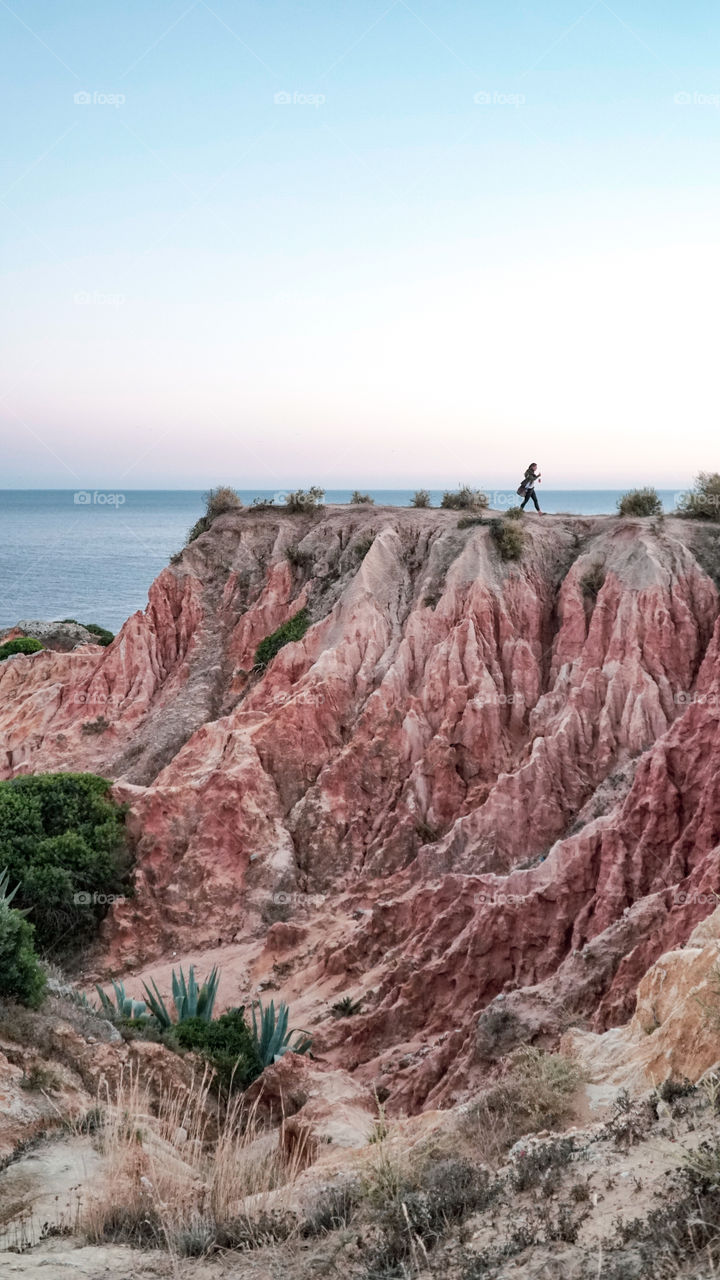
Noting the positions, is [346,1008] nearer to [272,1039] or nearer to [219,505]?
[272,1039]

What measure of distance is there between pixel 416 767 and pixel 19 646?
23.3 metres

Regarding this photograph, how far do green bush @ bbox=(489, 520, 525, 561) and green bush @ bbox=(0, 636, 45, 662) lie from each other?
69.3 ft

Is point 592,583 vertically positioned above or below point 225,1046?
above

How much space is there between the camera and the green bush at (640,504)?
77.8ft

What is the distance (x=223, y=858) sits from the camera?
61.3 feet

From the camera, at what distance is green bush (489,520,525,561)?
22.2 meters

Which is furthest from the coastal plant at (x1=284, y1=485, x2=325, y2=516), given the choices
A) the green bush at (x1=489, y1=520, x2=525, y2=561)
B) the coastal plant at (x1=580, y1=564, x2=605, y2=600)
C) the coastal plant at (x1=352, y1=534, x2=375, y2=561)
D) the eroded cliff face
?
the coastal plant at (x1=580, y1=564, x2=605, y2=600)

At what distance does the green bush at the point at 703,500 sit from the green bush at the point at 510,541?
14.1ft

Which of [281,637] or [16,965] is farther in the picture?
[281,637]

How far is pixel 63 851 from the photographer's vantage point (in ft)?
58.6

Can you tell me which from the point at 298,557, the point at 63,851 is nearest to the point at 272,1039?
the point at 63,851

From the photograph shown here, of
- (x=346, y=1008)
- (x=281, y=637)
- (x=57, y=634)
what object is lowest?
(x=346, y=1008)

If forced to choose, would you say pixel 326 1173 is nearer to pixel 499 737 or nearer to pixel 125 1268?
pixel 125 1268

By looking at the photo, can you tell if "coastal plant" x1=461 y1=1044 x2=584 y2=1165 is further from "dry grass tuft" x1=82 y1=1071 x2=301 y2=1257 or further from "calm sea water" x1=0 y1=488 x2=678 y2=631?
"calm sea water" x1=0 y1=488 x2=678 y2=631
